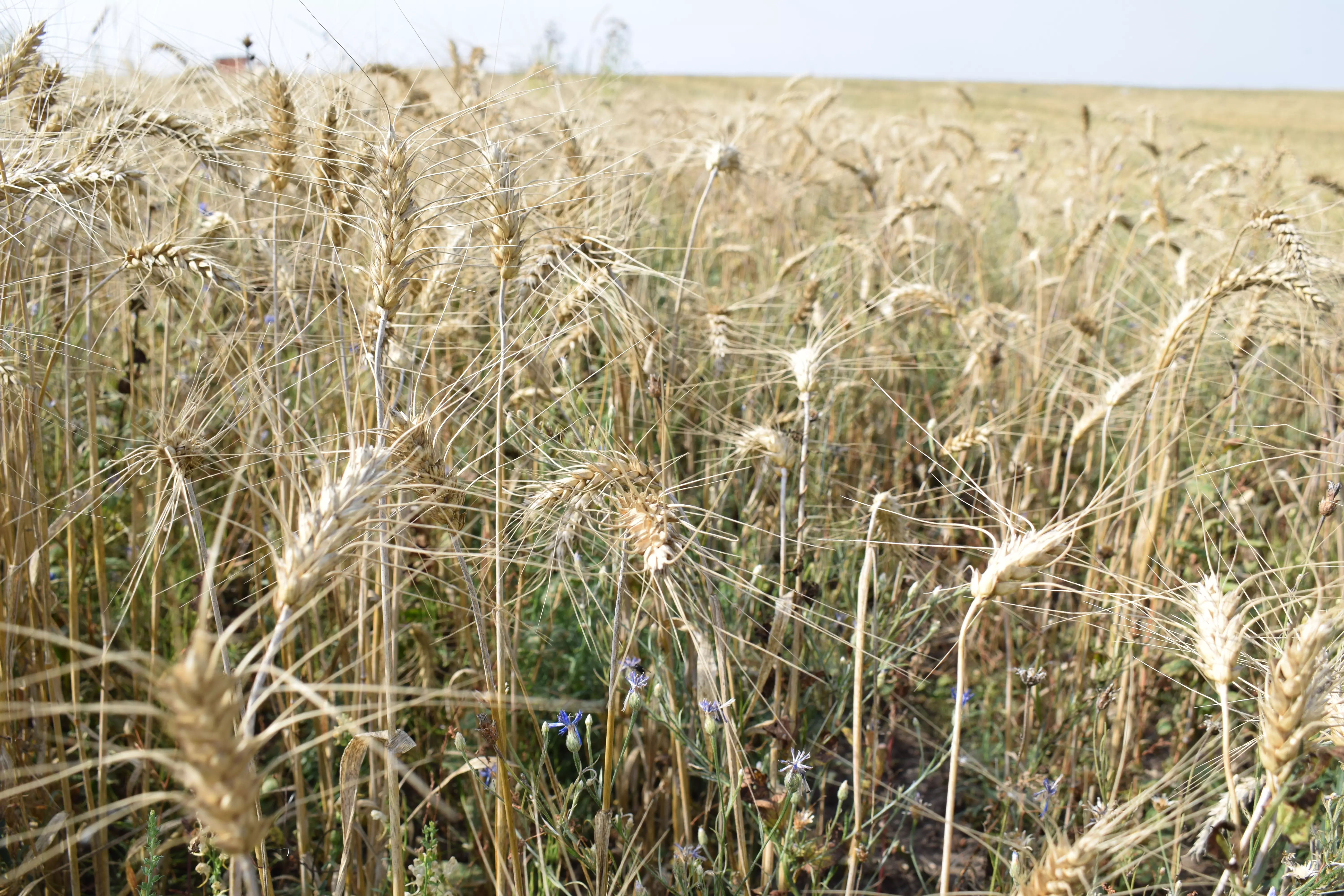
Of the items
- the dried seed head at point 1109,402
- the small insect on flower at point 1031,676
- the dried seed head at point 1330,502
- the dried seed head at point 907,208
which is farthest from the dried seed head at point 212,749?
the dried seed head at point 907,208

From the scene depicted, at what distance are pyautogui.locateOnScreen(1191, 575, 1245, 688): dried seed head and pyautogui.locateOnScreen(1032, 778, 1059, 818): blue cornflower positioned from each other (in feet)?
1.43

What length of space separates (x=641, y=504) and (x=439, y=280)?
3.09 feet

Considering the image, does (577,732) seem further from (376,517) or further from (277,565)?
(277,565)

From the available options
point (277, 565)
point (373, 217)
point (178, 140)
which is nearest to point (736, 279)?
point (178, 140)

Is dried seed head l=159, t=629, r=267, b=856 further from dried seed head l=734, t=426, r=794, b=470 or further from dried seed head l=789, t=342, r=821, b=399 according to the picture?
dried seed head l=789, t=342, r=821, b=399

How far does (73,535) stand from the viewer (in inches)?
69.7

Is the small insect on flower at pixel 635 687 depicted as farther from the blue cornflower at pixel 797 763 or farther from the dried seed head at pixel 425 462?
the dried seed head at pixel 425 462

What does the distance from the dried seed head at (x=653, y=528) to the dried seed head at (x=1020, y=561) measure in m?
0.39

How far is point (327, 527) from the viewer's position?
2.86ft

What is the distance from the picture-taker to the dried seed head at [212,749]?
2.08 feet

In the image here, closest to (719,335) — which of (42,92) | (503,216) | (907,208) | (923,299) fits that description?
(923,299)

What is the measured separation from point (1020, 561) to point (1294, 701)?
34cm

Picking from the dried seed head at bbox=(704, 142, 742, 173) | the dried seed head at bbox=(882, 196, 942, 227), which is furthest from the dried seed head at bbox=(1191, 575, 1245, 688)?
the dried seed head at bbox=(882, 196, 942, 227)

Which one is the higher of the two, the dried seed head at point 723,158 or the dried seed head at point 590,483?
the dried seed head at point 723,158
